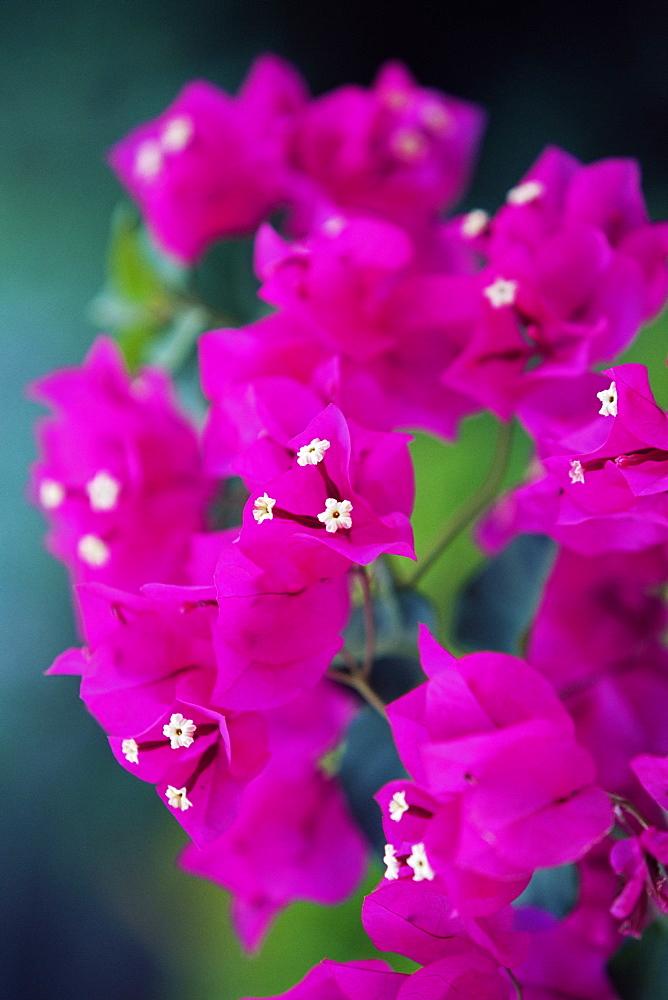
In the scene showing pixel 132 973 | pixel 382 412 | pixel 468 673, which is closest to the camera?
pixel 468 673

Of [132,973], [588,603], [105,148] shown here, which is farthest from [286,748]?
[105,148]

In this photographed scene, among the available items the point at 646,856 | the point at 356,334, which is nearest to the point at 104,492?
the point at 356,334

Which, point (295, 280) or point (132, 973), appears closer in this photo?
point (295, 280)

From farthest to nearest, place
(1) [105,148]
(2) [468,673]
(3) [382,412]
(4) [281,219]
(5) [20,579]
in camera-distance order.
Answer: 1. (1) [105,148]
2. (5) [20,579]
3. (4) [281,219]
4. (3) [382,412]
5. (2) [468,673]

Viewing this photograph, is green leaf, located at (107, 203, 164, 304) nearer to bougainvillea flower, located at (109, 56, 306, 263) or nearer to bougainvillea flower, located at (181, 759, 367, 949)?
bougainvillea flower, located at (109, 56, 306, 263)

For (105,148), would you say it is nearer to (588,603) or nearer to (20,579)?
(20,579)

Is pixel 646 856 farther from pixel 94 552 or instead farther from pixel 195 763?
pixel 94 552

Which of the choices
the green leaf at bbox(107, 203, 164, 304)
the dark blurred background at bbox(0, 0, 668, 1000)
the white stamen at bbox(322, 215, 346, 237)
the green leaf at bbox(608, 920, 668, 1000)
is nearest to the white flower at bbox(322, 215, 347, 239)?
the white stamen at bbox(322, 215, 346, 237)

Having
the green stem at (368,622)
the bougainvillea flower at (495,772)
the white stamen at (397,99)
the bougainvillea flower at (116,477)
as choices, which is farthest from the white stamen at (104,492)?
the white stamen at (397,99)
